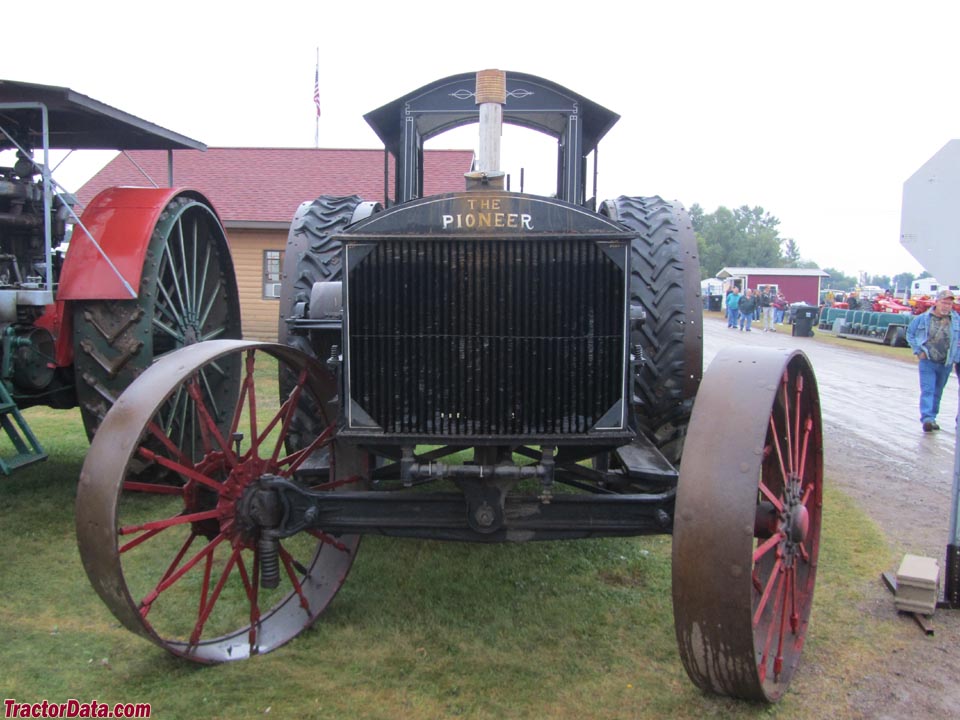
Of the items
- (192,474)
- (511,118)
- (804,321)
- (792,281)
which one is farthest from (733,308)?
(192,474)

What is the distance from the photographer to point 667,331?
15.3 feet

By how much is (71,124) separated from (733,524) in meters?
5.99

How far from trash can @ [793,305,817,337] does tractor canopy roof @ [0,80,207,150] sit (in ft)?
87.0

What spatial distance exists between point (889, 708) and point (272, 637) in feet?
9.09

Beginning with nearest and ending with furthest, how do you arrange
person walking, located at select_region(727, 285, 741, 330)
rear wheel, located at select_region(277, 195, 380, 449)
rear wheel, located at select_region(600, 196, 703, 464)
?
rear wheel, located at select_region(600, 196, 703, 464) → rear wheel, located at select_region(277, 195, 380, 449) → person walking, located at select_region(727, 285, 741, 330)

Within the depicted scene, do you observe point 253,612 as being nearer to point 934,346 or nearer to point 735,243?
point 934,346

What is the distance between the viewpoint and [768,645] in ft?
10.9

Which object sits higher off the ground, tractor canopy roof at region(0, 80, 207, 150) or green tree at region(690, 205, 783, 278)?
green tree at region(690, 205, 783, 278)

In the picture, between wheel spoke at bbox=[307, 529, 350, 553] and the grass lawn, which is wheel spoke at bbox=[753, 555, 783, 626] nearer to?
the grass lawn

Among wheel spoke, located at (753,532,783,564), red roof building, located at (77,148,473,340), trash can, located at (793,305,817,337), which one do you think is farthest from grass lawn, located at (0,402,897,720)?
trash can, located at (793,305,817,337)

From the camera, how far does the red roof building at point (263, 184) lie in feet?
62.3

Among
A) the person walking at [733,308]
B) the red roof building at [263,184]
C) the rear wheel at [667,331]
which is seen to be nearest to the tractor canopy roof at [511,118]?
the rear wheel at [667,331]

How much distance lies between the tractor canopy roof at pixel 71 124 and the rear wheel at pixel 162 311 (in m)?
0.65

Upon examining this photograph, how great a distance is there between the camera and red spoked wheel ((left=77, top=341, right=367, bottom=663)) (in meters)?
3.15
